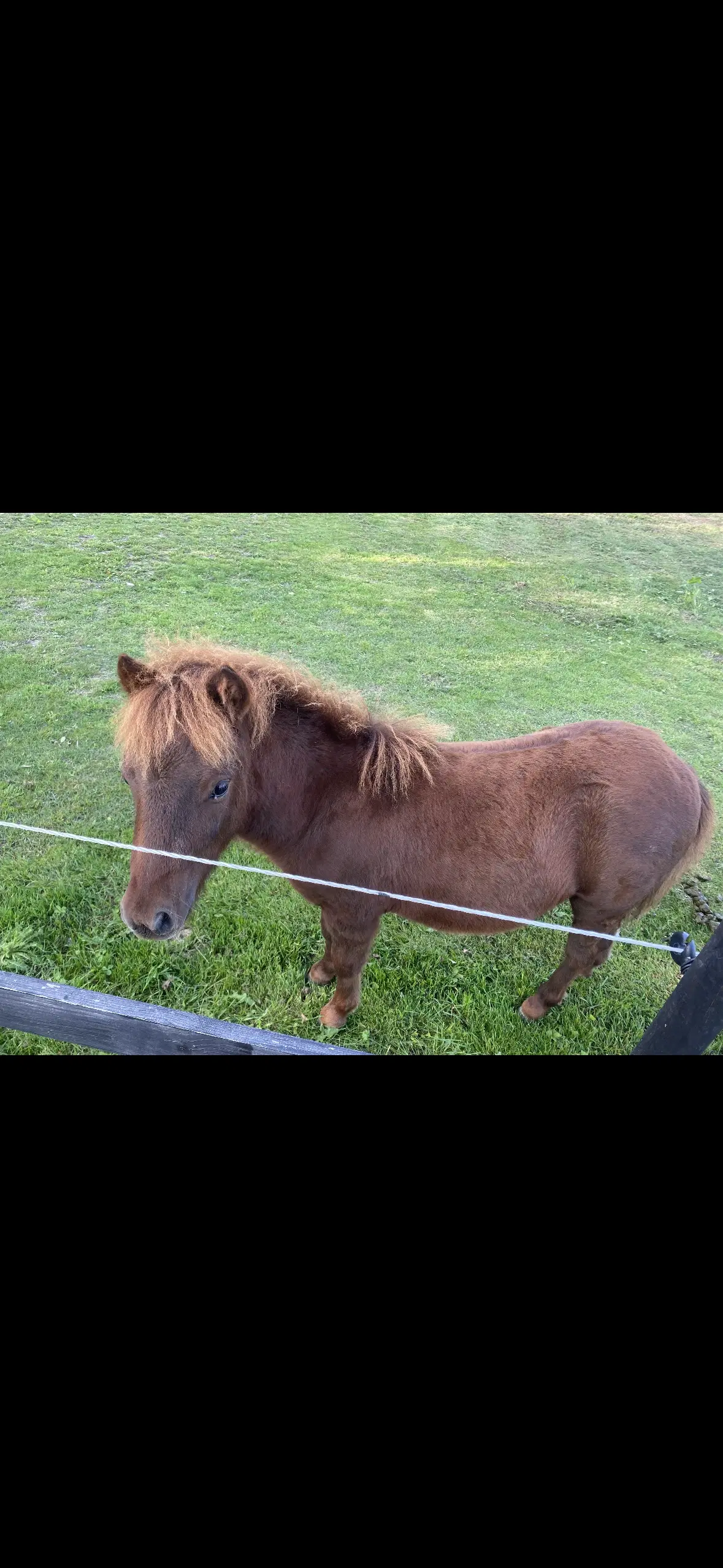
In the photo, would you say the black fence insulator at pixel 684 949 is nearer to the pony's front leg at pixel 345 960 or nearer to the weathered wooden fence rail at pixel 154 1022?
the weathered wooden fence rail at pixel 154 1022

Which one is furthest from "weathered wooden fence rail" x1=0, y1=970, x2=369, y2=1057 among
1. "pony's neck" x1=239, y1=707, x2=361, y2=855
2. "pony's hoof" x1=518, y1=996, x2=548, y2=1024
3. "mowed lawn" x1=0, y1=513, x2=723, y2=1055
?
"pony's hoof" x1=518, y1=996, x2=548, y2=1024

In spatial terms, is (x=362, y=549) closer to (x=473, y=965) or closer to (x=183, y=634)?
(x=183, y=634)

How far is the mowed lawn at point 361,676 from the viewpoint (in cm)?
389

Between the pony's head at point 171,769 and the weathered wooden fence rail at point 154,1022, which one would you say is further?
the pony's head at point 171,769

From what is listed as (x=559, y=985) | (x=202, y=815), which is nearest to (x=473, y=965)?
(x=559, y=985)

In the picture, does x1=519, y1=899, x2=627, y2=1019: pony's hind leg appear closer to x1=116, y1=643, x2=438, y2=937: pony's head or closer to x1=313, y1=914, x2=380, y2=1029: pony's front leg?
x1=313, y1=914, x2=380, y2=1029: pony's front leg

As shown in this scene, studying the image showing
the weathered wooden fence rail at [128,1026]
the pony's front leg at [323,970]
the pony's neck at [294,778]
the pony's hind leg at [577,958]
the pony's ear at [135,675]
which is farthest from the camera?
the pony's front leg at [323,970]

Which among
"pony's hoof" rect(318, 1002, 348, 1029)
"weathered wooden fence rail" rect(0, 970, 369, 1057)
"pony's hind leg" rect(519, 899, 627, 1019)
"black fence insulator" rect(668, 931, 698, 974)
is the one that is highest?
"black fence insulator" rect(668, 931, 698, 974)

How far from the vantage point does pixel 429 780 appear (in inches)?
127

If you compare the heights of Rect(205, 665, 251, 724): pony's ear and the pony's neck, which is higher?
Rect(205, 665, 251, 724): pony's ear

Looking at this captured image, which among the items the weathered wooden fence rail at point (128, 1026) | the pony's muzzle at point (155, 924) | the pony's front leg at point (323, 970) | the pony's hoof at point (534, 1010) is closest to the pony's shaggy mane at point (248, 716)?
the pony's muzzle at point (155, 924)

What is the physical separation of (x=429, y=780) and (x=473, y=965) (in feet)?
5.02

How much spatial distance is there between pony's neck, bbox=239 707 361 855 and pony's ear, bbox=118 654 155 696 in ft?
1.85

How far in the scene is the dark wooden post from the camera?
7.42 ft
